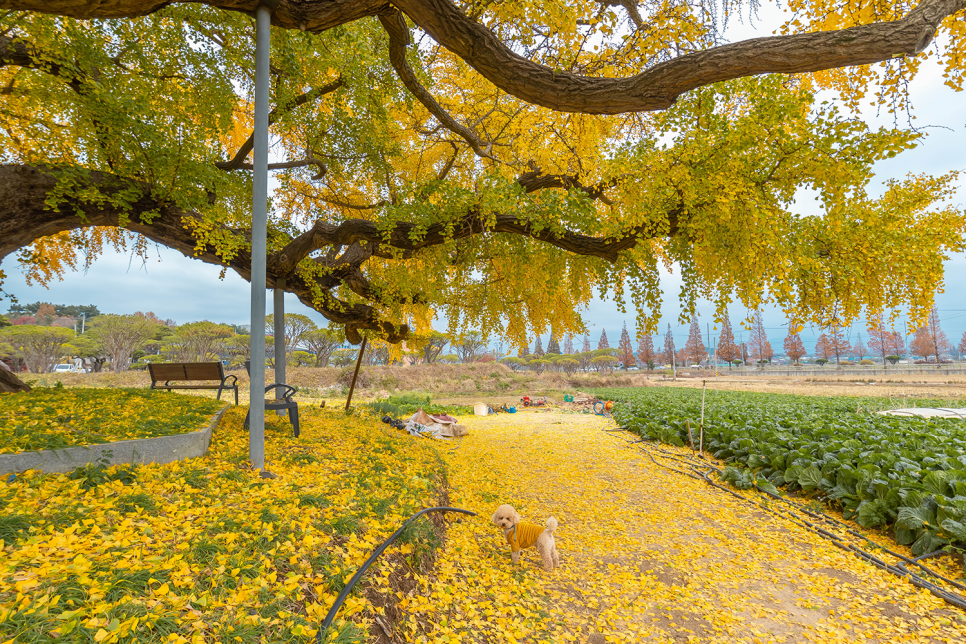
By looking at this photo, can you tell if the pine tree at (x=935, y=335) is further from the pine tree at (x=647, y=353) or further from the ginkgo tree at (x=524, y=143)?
the ginkgo tree at (x=524, y=143)

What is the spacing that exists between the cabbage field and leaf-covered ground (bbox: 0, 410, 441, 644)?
454cm

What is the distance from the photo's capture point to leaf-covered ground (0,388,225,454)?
3.27 meters

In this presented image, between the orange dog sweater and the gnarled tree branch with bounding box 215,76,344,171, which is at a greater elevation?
the gnarled tree branch with bounding box 215,76,344,171

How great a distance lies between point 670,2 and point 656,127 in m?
1.22

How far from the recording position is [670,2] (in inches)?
171

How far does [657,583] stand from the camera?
10.9 ft

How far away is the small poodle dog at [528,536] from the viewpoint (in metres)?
3.41

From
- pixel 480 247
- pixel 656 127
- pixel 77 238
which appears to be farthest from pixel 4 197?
pixel 656 127

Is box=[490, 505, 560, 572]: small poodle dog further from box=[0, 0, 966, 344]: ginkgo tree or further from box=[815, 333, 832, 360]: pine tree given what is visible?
box=[815, 333, 832, 360]: pine tree

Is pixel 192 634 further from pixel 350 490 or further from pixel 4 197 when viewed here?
pixel 4 197

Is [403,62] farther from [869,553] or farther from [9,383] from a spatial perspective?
[869,553]

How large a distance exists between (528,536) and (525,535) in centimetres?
3

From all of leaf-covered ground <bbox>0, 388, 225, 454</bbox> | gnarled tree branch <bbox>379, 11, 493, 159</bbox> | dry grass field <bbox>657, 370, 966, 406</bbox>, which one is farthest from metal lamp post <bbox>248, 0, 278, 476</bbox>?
dry grass field <bbox>657, 370, 966, 406</bbox>

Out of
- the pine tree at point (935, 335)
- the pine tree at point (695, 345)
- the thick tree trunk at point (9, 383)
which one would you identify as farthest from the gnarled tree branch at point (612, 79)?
the pine tree at point (695, 345)
